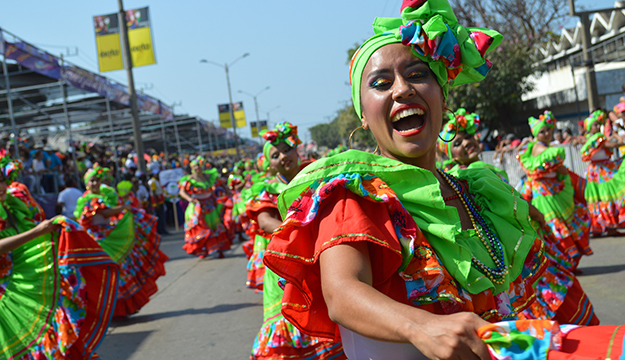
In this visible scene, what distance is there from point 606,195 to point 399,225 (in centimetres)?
Answer: 861

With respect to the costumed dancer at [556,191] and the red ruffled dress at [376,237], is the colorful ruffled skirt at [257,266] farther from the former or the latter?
the red ruffled dress at [376,237]

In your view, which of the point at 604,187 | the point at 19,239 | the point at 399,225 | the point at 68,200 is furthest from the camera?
the point at 68,200

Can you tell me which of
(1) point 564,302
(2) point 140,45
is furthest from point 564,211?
(2) point 140,45

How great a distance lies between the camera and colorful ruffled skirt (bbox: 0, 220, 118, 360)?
4617 mm

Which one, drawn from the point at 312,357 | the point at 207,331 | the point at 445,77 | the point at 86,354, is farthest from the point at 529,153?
the point at 445,77

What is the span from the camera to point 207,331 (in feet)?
21.1

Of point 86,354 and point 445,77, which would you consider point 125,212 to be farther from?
point 445,77

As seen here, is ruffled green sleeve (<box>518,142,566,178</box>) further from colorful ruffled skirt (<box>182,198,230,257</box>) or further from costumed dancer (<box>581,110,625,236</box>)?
colorful ruffled skirt (<box>182,198,230,257</box>)

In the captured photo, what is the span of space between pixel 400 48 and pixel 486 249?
70cm

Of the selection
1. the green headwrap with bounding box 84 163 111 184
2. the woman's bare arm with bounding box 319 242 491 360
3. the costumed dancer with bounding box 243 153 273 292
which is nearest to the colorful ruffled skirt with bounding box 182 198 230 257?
the green headwrap with bounding box 84 163 111 184

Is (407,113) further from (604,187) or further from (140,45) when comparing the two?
(140,45)

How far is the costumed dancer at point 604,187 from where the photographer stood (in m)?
9.05

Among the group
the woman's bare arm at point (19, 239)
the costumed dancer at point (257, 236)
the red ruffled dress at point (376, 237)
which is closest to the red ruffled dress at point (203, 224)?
the costumed dancer at point (257, 236)

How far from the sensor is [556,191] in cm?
761
